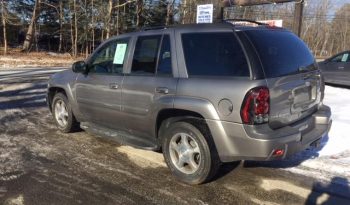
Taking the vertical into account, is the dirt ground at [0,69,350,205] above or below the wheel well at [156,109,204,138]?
below

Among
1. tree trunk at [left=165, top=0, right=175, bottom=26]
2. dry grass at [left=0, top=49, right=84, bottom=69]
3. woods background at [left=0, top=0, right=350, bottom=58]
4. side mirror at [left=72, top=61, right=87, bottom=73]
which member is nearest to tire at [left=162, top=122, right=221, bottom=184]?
side mirror at [left=72, top=61, right=87, bottom=73]

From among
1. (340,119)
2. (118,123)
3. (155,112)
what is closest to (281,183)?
(155,112)

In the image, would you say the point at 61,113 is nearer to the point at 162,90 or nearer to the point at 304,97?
the point at 162,90

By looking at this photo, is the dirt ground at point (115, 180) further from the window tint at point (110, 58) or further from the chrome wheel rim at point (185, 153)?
the window tint at point (110, 58)

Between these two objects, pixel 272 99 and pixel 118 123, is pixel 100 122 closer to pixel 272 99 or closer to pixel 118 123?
pixel 118 123

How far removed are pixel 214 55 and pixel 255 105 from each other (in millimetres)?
790

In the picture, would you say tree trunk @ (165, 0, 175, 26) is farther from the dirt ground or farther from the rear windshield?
the rear windshield

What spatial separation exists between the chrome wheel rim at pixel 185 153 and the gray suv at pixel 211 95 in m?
0.01

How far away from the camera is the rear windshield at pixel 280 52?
14.3 ft

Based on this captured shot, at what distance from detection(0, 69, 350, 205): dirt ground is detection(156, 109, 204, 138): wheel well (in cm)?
69

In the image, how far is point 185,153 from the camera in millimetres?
4887

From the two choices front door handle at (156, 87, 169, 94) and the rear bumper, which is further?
front door handle at (156, 87, 169, 94)

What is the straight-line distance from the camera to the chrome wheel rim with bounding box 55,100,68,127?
7.17 m

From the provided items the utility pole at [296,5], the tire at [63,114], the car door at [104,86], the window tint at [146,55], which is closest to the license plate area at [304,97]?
the window tint at [146,55]
